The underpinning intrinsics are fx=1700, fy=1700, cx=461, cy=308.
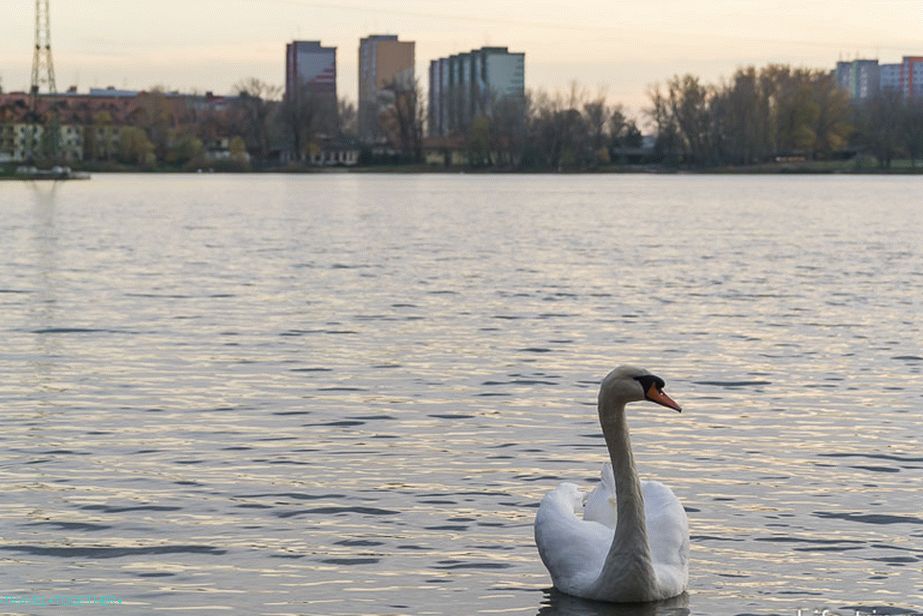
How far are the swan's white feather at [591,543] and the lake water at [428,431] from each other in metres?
0.23

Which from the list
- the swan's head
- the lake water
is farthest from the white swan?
the lake water

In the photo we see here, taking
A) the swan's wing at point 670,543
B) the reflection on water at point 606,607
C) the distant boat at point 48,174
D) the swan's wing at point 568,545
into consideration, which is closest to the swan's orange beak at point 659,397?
the swan's wing at point 670,543

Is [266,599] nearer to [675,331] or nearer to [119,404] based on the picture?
[119,404]

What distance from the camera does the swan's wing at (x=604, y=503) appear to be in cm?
1024

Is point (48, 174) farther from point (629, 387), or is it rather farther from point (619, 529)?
point (619, 529)

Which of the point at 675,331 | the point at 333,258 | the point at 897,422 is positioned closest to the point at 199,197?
the point at 333,258

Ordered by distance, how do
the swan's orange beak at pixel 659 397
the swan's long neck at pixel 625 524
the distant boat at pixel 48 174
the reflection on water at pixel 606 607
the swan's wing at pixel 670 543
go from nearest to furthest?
the swan's orange beak at pixel 659 397 < the swan's long neck at pixel 625 524 < the reflection on water at pixel 606 607 < the swan's wing at pixel 670 543 < the distant boat at pixel 48 174

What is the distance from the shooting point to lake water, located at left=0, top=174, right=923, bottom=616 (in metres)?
10.7

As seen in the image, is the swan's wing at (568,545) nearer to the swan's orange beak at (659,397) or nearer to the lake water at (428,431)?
the lake water at (428,431)

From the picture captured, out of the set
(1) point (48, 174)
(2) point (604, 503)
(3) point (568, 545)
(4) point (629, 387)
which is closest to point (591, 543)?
(3) point (568, 545)

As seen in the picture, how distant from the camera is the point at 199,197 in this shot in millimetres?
111125

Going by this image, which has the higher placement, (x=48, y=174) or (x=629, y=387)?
(x=629, y=387)

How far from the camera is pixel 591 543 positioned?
9969mm

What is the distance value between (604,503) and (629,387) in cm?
109
